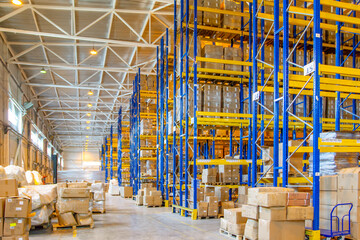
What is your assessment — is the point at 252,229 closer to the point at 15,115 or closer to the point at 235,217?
the point at 235,217

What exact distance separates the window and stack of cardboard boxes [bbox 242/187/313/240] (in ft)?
58.8

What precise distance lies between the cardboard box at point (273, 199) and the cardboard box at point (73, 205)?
5.34m

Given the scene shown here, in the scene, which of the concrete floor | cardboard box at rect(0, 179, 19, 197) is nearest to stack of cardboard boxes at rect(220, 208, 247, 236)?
the concrete floor

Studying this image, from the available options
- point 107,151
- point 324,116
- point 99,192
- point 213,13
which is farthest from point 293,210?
point 107,151

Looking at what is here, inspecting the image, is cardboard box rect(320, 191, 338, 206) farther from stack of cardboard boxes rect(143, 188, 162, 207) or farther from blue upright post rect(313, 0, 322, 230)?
stack of cardboard boxes rect(143, 188, 162, 207)

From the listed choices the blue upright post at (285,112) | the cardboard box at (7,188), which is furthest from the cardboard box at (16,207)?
the blue upright post at (285,112)

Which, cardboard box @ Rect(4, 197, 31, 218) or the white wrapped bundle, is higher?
the white wrapped bundle

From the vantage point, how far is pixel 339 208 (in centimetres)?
713

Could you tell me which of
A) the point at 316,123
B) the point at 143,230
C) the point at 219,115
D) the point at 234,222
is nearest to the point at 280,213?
the point at 234,222

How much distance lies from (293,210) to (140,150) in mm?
13863

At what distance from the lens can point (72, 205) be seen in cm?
972

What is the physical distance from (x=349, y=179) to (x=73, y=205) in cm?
703

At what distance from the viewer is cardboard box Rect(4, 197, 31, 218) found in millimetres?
7230

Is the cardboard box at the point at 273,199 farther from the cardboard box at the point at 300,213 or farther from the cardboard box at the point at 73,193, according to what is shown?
the cardboard box at the point at 73,193
